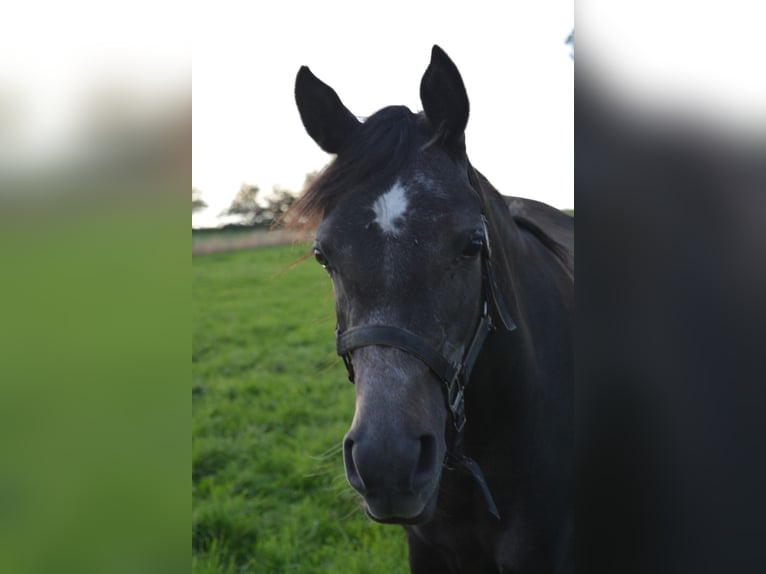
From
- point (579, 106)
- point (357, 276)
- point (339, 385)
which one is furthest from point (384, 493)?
point (339, 385)

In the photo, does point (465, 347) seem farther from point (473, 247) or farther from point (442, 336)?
point (473, 247)

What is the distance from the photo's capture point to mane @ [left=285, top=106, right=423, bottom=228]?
1.97 metres

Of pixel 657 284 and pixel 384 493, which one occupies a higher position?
pixel 657 284

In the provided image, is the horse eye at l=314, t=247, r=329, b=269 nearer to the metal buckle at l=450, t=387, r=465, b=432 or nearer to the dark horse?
the dark horse

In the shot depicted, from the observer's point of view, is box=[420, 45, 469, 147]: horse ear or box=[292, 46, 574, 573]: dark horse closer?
box=[292, 46, 574, 573]: dark horse

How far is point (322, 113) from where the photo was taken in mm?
2178

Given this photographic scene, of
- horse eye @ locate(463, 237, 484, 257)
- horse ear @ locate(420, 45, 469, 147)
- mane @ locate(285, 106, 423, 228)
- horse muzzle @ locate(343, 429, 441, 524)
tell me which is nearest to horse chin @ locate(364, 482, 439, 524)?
horse muzzle @ locate(343, 429, 441, 524)

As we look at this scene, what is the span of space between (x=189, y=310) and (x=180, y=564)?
0.31m

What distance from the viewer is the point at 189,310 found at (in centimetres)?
81

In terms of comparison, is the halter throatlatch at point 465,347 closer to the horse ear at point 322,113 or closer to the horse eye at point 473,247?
the horse eye at point 473,247

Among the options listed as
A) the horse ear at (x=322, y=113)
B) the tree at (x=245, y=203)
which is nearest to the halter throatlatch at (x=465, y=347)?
the horse ear at (x=322, y=113)

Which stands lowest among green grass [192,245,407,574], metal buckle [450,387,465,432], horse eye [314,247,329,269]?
green grass [192,245,407,574]

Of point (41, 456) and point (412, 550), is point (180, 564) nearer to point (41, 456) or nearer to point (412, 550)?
point (41, 456)

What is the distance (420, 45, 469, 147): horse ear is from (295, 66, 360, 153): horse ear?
291 millimetres
